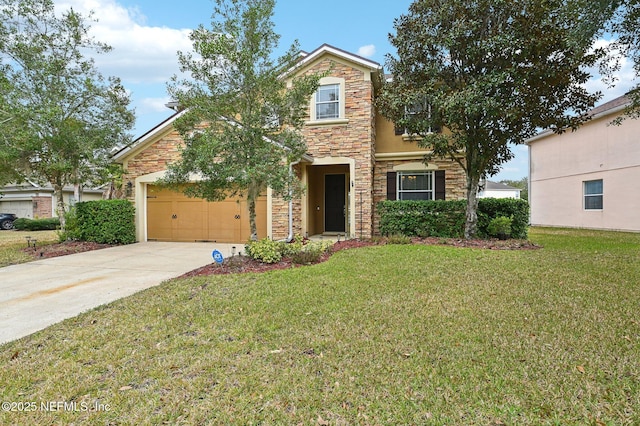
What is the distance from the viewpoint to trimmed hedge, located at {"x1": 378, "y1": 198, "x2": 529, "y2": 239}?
11438 mm

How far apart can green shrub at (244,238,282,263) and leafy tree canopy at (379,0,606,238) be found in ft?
19.1

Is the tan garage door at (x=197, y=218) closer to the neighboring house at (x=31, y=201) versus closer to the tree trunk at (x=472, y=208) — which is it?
the tree trunk at (x=472, y=208)

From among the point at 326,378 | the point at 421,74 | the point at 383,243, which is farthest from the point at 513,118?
the point at 326,378

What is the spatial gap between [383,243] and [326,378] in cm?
782

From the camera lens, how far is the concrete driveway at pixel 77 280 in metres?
4.91

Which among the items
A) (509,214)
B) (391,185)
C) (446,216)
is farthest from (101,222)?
(509,214)

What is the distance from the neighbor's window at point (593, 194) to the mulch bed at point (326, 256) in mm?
10203

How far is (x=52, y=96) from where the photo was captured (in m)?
11.2

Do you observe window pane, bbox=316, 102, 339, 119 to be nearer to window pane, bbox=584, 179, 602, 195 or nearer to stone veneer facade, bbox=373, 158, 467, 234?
stone veneer facade, bbox=373, 158, 467, 234

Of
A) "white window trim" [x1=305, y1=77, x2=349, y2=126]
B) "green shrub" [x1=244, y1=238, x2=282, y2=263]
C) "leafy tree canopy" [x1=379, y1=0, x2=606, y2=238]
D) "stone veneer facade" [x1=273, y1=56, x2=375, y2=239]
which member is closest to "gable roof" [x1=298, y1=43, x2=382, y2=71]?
"stone veneer facade" [x1=273, y1=56, x2=375, y2=239]

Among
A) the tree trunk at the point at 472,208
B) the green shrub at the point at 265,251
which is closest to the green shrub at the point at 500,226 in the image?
the tree trunk at the point at 472,208

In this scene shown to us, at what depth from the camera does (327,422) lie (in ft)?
8.14

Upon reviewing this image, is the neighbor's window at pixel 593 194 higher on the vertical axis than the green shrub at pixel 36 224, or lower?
higher

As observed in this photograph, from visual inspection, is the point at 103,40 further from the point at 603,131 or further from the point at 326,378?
the point at 603,131
